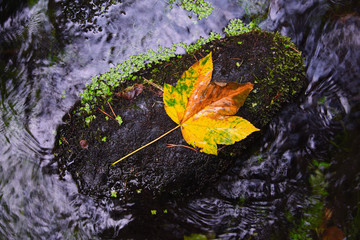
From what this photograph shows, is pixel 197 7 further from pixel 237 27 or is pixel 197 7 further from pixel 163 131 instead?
pixel 163 131

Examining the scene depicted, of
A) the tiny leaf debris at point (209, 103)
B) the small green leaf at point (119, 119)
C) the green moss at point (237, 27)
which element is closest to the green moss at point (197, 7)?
the green moss at point (237, 27)

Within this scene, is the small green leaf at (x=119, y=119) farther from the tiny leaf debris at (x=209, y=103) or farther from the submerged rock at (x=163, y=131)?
the tiny leaf debris at (x=209, y=103)

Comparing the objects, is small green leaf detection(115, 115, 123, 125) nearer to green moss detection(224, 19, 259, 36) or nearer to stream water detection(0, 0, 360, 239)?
stream water detection(0, 0, 360, 239)

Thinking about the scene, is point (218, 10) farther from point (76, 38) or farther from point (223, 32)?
point (76, 38)

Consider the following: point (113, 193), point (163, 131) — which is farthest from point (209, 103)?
point (113, 193)

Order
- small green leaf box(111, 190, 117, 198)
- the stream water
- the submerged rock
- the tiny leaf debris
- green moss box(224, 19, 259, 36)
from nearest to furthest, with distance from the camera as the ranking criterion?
the tiny leaf debris → the submerged rock → small green leaf box(111, 190, 117, 198) → the stream water → green moss box(224, 19, 259, 36)

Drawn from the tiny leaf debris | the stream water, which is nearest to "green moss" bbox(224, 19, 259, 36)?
the stream water

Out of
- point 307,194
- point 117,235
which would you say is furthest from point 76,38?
point 307,194
